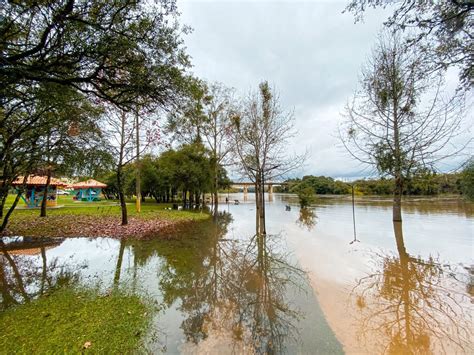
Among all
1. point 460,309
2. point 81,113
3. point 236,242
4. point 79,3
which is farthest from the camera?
point 236,242

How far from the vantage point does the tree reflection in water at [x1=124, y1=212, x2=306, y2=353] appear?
312 centimetres

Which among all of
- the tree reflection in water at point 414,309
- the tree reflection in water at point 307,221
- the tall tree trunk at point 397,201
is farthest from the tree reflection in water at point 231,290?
the tall tree trunk at point 397,201

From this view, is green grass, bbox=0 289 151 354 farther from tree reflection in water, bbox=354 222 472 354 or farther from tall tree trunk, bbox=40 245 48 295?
tree reflection in water, bbox=354 222 472 354

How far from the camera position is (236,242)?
9.09 m

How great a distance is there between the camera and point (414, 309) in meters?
3.78

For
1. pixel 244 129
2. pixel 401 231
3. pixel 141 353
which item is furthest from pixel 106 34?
pixel 401 231

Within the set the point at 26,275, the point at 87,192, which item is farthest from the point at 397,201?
the point at 87,192

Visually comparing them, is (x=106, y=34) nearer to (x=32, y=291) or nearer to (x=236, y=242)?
(x=32, y=291)

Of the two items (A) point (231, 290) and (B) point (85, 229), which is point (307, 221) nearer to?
(A) point (231, 290)

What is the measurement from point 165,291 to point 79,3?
19.2 ft

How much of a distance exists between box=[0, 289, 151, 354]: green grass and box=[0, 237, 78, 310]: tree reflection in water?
1.90 ft

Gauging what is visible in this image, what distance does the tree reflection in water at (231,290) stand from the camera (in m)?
3.12

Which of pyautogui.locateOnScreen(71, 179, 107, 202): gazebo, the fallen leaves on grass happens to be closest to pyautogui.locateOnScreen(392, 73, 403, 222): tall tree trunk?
the fallen leaves on grass

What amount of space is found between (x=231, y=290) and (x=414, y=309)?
10.5 ft
